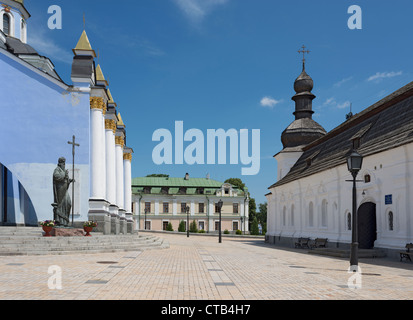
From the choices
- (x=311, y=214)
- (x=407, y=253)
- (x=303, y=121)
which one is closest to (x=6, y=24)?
(x=303, y=121)

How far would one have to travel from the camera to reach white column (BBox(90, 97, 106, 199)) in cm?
2773

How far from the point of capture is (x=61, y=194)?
70.7ft

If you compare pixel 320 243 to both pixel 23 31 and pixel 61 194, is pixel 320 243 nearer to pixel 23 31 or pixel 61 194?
pixel 61 194

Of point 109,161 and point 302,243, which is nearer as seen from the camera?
point 302,243

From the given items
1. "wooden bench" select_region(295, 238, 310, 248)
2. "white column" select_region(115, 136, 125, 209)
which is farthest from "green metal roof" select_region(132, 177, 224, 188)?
"wooden bench" select_region(295, 238, 310, 248)

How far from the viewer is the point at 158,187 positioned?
77812mm

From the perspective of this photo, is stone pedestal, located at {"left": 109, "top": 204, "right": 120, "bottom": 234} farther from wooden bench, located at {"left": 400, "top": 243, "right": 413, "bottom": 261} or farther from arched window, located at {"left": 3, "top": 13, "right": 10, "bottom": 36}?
wooden bench, located at {"left": 400, "top": 243, "right": 413, "bottom": 261}

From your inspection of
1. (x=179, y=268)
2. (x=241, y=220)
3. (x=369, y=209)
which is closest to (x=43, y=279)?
(x=179, y=268)

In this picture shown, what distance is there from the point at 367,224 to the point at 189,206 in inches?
2117

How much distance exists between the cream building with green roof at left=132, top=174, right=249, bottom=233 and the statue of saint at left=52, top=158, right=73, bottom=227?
53243 mm

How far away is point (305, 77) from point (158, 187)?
39173 millimetres

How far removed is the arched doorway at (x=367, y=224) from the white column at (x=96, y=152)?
48.9ft

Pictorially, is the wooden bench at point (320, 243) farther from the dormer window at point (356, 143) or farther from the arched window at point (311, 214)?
the dormer window at point (356, 143)

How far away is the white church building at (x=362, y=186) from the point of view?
1967 cm
